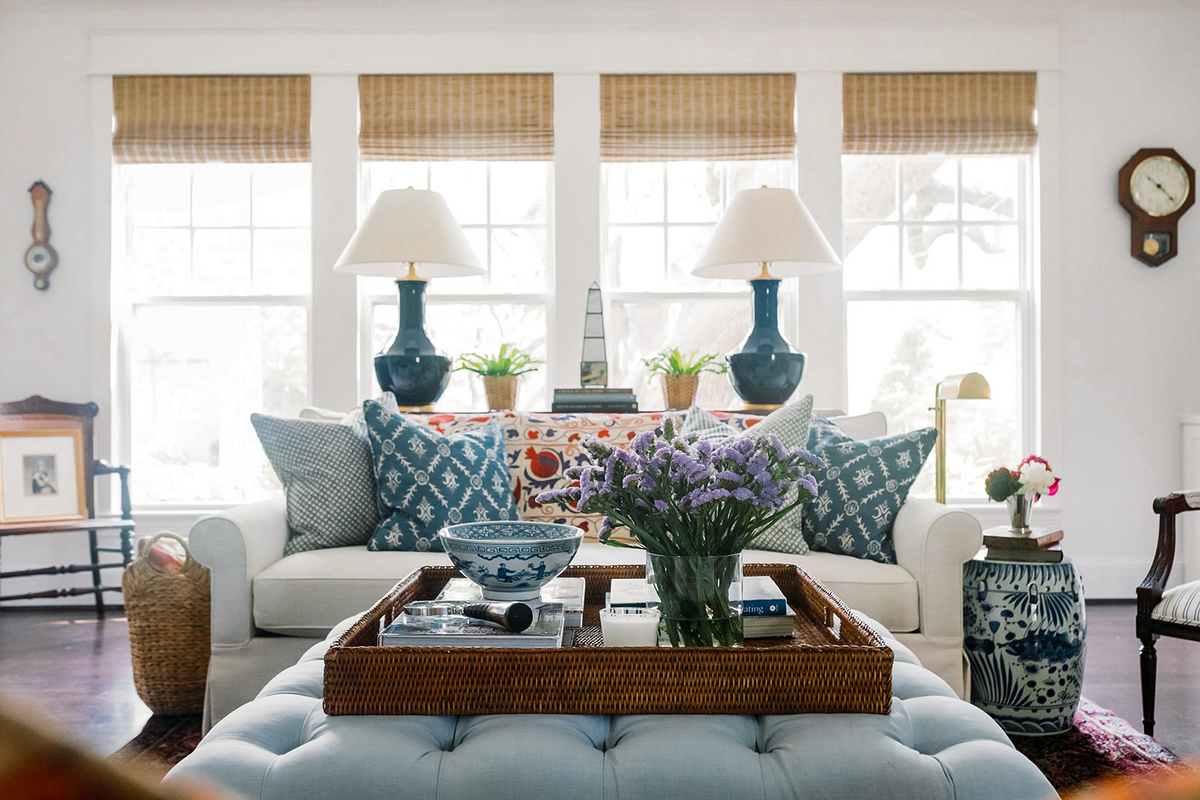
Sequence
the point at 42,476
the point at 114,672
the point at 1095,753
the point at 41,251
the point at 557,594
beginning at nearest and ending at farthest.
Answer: the point at 557,594 < the point at 1095,753 < the point at 114,672 < the point at 42,476 < the point at 41,251

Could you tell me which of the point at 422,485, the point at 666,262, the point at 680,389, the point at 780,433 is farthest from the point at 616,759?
the point at 666,262

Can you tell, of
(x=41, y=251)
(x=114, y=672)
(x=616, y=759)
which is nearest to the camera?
(x=616, y=759)

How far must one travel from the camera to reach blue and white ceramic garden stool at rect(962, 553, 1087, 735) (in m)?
2.38

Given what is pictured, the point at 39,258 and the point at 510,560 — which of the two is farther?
the point at 39,258

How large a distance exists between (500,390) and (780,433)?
4.57 ft

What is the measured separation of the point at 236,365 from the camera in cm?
443

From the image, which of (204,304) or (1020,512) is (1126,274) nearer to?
(1020,512)

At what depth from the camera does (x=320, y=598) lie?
2443mm

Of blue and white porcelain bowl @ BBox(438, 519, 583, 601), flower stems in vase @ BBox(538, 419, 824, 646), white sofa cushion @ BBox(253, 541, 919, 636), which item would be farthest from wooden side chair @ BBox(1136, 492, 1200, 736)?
blue and white porcelain bowl @ BBox(438, 519, 583, 601)

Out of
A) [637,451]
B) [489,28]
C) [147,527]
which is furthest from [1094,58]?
[147,527]

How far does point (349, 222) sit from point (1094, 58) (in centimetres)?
379

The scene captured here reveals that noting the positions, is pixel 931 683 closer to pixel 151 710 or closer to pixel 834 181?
pixel 151 710

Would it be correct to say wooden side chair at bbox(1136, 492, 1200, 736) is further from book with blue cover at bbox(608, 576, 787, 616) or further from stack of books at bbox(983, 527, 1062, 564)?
book with blue cover at bbox(608, 576, 787, 616)

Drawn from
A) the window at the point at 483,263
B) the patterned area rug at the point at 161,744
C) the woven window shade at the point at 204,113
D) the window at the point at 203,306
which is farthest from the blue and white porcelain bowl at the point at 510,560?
the woven window shade at the point at 204,113
